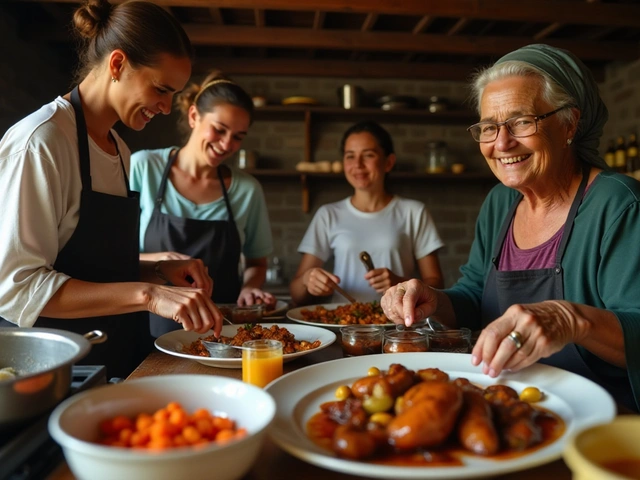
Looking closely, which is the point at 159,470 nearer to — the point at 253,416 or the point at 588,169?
the point at 253,416

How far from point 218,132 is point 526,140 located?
1.53 m

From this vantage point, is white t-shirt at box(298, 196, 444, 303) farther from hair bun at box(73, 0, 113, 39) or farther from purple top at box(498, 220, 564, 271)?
hair bun at box(73, 0, 113, 39)

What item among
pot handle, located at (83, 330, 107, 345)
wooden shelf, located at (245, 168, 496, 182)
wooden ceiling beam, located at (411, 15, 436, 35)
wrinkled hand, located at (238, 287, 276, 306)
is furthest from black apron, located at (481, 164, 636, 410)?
wooden shelf, located at (245, 168, 496, 182)

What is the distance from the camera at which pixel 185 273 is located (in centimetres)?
192

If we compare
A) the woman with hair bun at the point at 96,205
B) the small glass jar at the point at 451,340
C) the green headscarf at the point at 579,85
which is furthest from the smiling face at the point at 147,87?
the small glass jar at the point at 451,340

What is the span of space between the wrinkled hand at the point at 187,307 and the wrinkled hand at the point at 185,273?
484 millimetres

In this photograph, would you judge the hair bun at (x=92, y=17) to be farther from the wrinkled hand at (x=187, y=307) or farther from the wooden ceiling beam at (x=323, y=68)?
the wooden ceiling beam at (x=323, y=68)

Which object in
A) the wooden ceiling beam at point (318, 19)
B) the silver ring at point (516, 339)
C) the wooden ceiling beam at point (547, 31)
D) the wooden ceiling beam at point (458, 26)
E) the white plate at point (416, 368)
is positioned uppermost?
the wooden ceiling beam at point (318, 19)

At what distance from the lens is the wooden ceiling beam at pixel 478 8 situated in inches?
145

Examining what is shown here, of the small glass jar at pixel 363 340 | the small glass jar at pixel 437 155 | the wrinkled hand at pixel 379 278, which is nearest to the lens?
the small glass jar at pixel 363 340

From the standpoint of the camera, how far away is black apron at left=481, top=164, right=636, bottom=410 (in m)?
1.41

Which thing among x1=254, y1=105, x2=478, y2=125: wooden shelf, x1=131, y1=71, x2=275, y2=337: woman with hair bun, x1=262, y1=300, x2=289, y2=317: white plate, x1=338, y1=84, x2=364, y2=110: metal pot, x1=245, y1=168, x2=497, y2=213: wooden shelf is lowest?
x1=262, y1=300, x2=289, y2=317: white plate

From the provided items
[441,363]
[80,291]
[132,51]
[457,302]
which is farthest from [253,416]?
[132,51]

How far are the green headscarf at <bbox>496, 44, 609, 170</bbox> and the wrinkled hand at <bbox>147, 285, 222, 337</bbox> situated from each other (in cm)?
122
